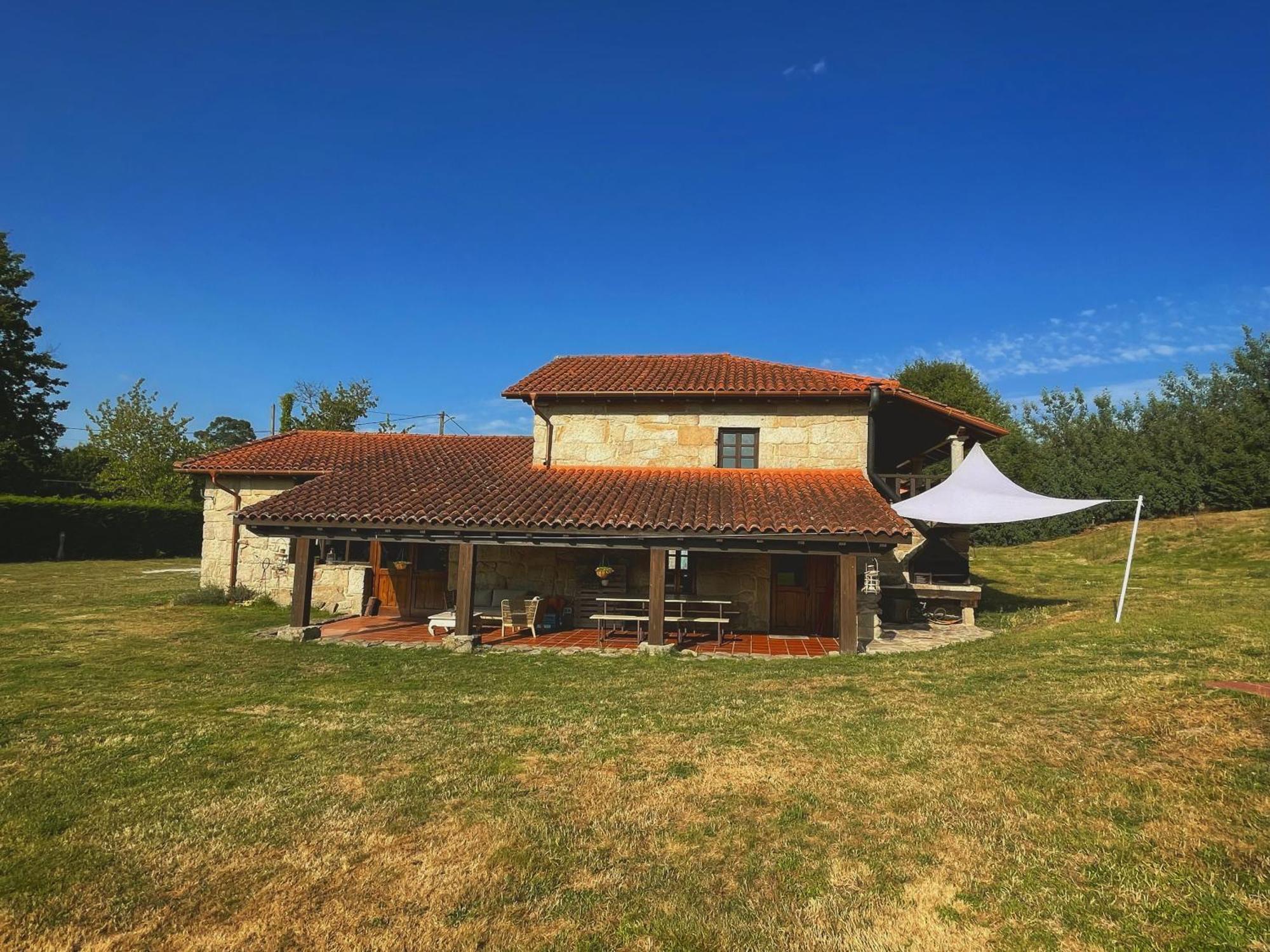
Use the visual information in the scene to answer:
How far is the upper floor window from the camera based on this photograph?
14.2m

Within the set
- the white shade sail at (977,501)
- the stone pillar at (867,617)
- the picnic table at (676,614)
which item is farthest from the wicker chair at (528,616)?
the white shade sail at (977,501)

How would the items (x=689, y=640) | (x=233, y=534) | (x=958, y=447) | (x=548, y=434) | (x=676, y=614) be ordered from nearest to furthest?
(x=689, y=640)
(x=676, y=614)
(x=548, y=434)
(x=958, y=447)
(x=233, y=534)

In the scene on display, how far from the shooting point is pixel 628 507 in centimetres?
1191

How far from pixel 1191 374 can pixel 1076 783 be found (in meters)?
41.6

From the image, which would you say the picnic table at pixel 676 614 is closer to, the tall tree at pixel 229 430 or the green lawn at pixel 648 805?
the green lawn at pixel 648 805

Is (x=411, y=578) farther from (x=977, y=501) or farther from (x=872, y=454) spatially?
(x=977, y=501)

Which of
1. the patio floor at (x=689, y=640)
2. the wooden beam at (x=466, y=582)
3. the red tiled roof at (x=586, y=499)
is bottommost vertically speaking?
the patio floor at (x=689, y=640)

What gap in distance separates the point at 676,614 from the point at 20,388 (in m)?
37.6

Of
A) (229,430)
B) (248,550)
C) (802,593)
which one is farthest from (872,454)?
(229,430)

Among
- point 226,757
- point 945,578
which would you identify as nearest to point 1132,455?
point 945,578

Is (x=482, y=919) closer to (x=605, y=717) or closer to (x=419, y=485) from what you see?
(x=605, y=717)

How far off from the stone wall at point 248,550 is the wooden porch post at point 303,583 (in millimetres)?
3994

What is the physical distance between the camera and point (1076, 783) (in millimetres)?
4707

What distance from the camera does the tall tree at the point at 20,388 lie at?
3136cm
